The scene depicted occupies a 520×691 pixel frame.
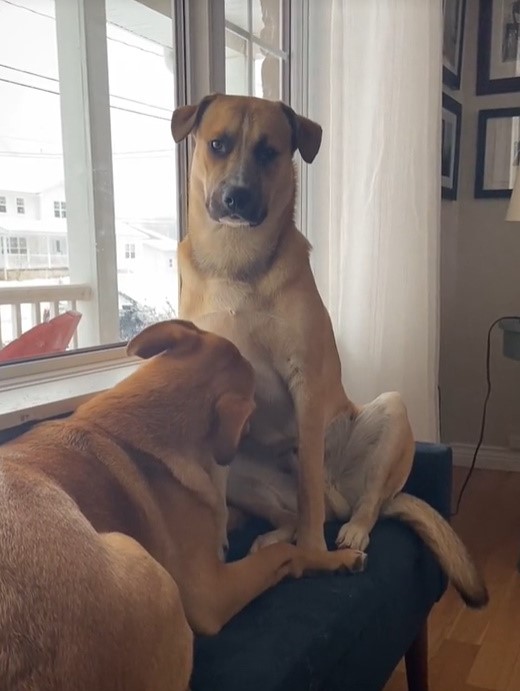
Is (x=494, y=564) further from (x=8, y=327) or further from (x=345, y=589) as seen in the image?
(x=8, y=327)

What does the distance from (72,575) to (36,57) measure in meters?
1.41

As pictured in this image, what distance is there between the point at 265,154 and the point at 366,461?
67cm

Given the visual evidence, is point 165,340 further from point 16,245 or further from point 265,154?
point 16,245

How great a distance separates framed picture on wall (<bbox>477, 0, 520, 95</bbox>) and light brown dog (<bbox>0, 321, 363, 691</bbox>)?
2358 mm

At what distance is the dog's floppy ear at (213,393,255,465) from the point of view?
112cm

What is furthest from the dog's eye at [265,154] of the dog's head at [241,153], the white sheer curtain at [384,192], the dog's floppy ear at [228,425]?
the white sheer curtain at [384,192]

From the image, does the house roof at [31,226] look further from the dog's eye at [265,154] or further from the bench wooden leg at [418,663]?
the bench wooden leg at [418,663]

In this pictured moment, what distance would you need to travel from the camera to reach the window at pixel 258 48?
2.18 m

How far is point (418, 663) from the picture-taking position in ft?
5.06

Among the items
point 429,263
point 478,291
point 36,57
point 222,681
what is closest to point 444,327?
point 478,291

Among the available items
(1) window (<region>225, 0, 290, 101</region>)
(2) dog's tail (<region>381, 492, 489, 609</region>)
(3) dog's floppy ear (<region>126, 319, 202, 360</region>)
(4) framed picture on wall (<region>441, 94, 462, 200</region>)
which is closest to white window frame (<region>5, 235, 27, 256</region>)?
(3) dog's floppy ear (<region>126, 319, 202, 360</region>)

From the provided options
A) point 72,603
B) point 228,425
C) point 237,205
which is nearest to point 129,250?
point 237,205

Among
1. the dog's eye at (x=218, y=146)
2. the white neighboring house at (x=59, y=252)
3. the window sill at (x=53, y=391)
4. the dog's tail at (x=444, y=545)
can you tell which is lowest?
the dog's tail at (x=444, y=545)

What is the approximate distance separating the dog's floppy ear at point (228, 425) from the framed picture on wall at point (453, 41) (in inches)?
84.4
